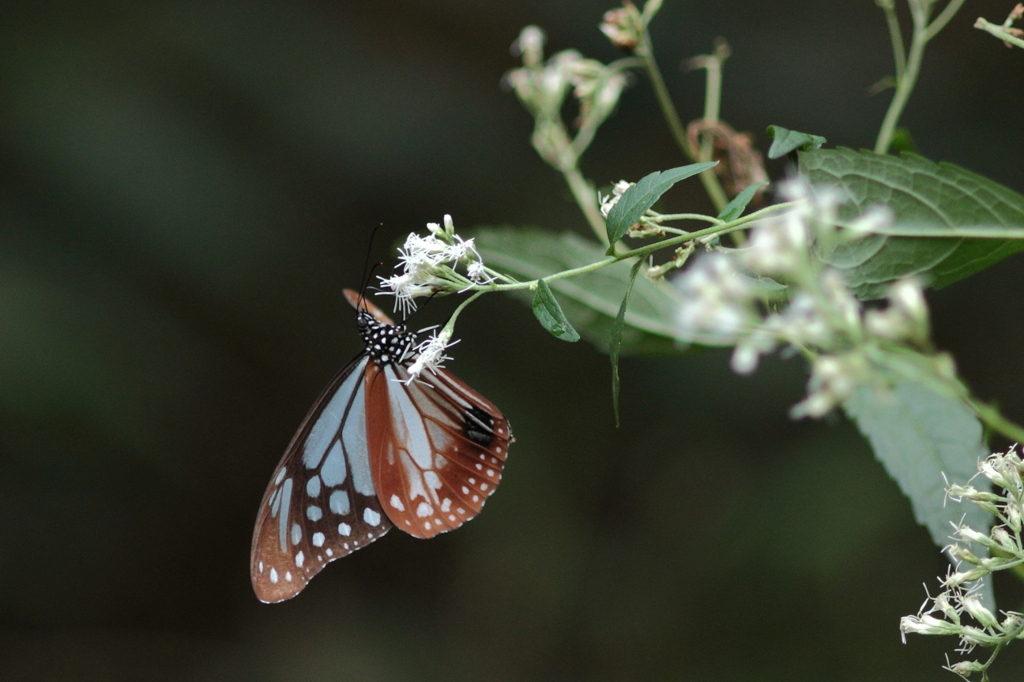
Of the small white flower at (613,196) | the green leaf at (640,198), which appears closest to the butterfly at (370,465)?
the small white flower at (613,196)

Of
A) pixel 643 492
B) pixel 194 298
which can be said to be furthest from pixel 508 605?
pixel 194 298

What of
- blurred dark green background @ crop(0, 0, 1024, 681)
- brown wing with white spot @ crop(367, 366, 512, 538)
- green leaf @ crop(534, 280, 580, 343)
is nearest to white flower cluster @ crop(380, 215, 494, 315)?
green leaf @ crop(534, 280, 580, 343)

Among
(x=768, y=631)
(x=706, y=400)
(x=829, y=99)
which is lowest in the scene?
(x=768, y=631)

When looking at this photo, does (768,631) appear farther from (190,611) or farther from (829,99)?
(190,611)

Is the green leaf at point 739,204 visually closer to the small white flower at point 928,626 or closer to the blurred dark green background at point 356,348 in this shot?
the small white flower at point 928,626

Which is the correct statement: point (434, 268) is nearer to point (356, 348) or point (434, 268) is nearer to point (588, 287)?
point (588, 287)
